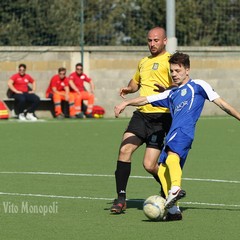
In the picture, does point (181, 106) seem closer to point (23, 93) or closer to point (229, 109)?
point (229, 109)

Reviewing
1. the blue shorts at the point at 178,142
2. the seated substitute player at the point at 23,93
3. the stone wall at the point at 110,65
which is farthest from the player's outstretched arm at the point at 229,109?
the stone wall at the point at 110,65

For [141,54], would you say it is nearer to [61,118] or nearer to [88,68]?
[88,68]

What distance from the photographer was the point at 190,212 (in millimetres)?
10070

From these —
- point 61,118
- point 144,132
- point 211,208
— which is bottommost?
point 61,118

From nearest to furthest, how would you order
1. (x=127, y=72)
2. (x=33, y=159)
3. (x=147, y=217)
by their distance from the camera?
1. (x=147, y=217)
2. (x=33, y=159)
3. (x=127, y=72)

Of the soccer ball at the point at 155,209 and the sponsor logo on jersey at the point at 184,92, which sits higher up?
the sponsor logo on jersey at the point at 184,92

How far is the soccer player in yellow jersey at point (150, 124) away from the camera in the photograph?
33.8 feet

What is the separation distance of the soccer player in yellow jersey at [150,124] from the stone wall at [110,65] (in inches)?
702

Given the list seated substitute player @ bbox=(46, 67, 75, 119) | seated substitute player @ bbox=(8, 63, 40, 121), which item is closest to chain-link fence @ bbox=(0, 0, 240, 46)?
seated substitute player @ bbox=(46, 67, 75, 119)

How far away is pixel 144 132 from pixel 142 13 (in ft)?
65.2

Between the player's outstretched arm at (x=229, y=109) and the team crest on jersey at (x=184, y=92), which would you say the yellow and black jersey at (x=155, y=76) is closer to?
the team crest on jersey at (x=184, y=92)

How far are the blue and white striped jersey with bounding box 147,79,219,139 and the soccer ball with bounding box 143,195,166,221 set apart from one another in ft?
2.43

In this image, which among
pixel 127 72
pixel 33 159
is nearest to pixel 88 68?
pixel 127 72

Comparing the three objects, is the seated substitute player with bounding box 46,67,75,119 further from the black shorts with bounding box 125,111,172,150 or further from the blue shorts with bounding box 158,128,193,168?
the blue shorts with bounding box 158,128,193,168
